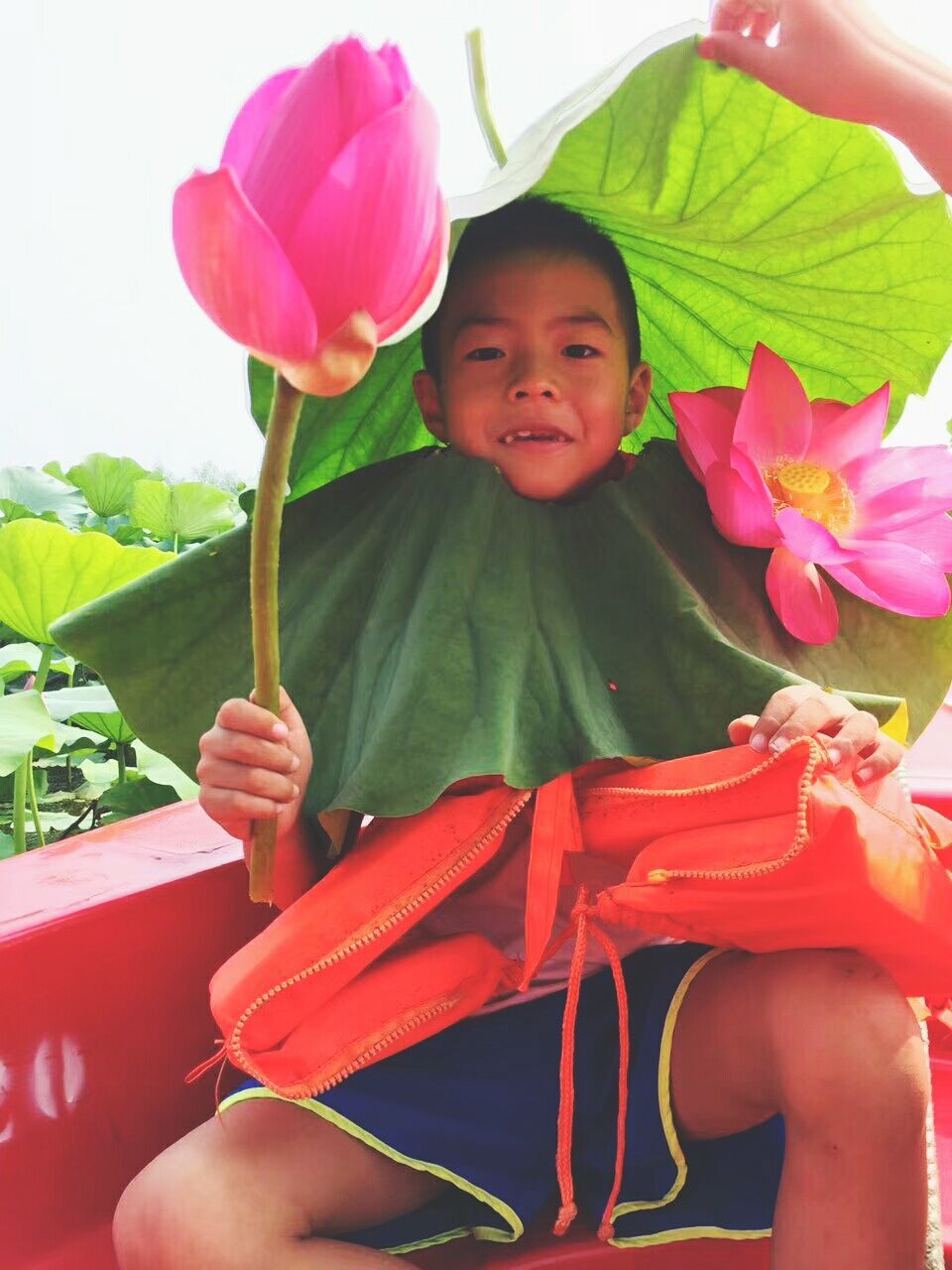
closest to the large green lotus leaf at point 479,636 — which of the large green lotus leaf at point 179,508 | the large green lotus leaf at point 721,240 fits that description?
the large green lotus leaf at point 721,240

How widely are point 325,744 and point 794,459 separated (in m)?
0.41

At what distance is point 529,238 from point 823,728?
0.43 m

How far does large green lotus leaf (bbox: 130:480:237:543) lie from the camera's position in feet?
6.23

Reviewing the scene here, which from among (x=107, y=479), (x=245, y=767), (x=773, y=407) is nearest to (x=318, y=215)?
(x=245, y=767)

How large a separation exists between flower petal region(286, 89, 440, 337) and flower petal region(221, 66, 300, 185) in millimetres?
42

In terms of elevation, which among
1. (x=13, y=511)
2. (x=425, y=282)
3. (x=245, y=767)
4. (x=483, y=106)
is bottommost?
(x=13, y=511)

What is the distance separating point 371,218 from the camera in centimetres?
40

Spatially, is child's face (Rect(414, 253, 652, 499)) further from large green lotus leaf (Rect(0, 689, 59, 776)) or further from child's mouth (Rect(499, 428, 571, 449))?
large green lotus leaf (Rect(0, 689, 59, 776))

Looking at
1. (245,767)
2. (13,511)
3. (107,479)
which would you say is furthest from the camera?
(107,479)

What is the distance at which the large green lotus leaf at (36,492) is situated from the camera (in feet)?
6.84

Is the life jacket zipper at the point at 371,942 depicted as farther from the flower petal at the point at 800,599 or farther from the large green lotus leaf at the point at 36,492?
the large green lotus leaf at the point at 36,492

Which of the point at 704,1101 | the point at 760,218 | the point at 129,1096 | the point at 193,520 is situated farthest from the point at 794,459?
the point at 193,520

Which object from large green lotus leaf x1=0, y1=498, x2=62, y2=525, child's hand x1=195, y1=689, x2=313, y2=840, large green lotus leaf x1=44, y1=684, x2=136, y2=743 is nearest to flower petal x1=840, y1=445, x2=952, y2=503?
child's hand x1=195, y1=689, x2=313, y2=840

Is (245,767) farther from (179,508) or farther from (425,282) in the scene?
(179,508)
